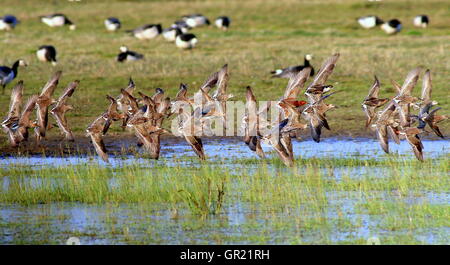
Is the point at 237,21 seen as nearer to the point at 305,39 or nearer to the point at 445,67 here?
the point at 305,39

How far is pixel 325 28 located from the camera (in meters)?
43.6

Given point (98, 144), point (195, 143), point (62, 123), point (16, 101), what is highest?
point (16, 101)

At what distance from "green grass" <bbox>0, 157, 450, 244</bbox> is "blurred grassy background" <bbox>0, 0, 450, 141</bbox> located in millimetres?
4666

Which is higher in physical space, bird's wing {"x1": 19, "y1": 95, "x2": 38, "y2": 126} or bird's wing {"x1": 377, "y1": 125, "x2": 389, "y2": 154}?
bird's wing {"x1": 19, "y1": 95, "x2": 38, "y2": 126}

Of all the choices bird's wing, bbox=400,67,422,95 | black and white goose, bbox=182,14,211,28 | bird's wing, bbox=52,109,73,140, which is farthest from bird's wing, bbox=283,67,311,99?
black and white goose, bbox=182,14,211,28

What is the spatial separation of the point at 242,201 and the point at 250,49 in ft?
67.7

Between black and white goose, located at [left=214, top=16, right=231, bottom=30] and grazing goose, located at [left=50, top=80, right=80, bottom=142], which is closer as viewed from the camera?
grazing goose, located at [left=50, top=80, right=80, bottom=142]

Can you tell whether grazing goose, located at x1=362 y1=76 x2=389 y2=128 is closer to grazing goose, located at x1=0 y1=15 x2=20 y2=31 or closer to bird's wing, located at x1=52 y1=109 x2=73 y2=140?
bird's wing, located at x1=52 y1=109 x2=73 y2=140

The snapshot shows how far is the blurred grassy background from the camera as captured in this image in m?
22.9

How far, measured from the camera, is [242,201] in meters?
12.5

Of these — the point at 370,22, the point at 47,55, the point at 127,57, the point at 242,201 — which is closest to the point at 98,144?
the point at 242,201

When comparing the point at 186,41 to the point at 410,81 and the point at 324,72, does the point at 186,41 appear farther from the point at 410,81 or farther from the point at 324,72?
the point at 410,81

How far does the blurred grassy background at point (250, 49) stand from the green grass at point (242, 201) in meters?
4.67
